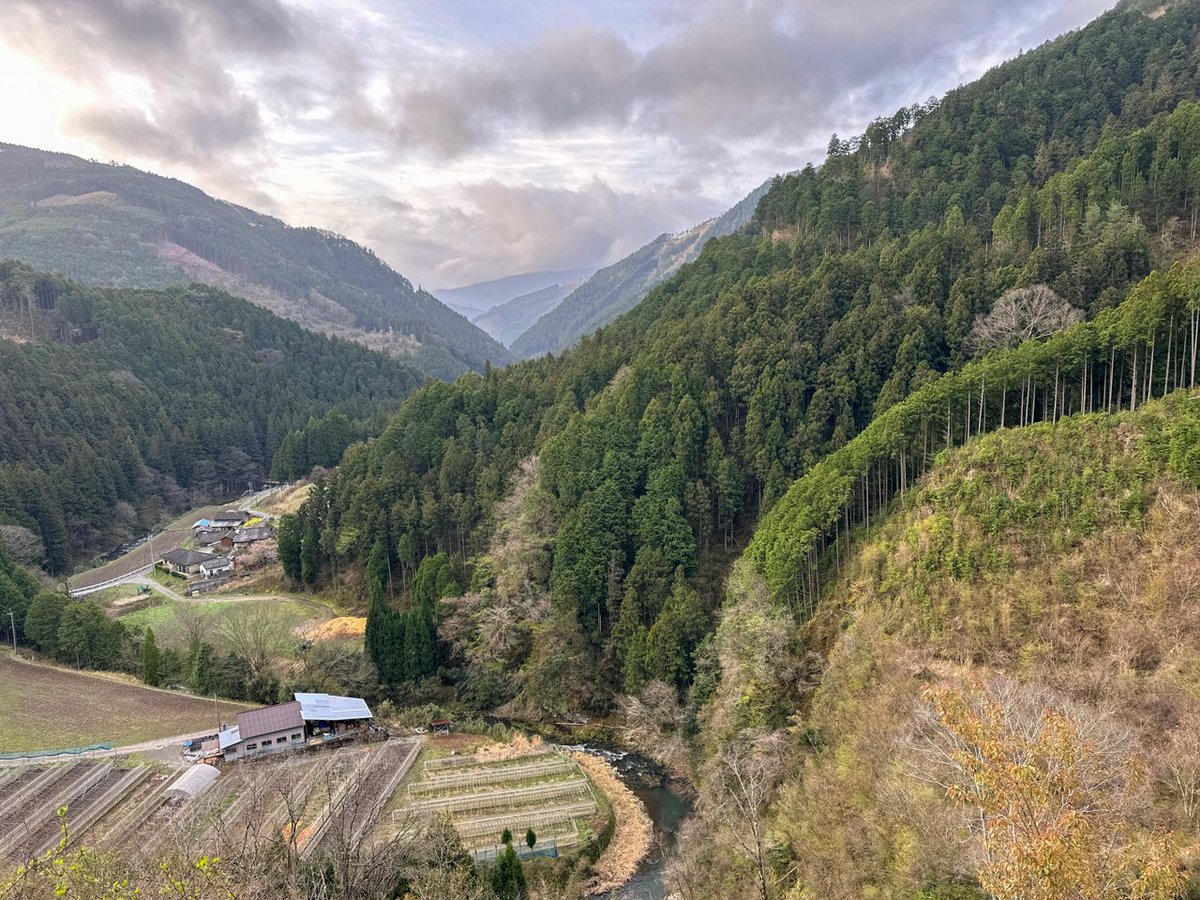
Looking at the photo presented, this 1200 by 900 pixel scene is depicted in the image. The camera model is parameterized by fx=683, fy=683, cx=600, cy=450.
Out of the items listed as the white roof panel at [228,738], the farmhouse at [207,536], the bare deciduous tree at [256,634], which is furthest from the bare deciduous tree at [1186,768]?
the farmhouse at [207,536]

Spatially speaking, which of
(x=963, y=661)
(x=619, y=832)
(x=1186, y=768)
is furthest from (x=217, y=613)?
(x=1186, y=768)

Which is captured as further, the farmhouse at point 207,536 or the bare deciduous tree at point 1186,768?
the farmhouse at point 207,536

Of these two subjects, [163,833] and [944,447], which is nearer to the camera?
[163,833]

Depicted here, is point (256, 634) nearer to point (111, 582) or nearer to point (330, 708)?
point (330, 708)

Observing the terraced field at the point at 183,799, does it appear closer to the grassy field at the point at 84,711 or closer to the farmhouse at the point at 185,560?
the grassy field at the point at 84,711

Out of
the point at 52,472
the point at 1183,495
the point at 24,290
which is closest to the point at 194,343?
the point at 24,290

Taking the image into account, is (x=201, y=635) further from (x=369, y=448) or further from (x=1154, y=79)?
(x=1154, y=79)

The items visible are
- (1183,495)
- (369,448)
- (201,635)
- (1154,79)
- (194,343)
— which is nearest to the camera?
(1183,495)
